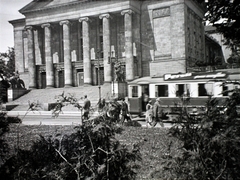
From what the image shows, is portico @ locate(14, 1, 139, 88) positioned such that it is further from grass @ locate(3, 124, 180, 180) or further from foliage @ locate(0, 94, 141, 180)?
foliage @ locate(0, 94, 141, 180)

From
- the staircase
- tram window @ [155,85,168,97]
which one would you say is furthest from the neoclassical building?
tram window @ [155,85,168,97]

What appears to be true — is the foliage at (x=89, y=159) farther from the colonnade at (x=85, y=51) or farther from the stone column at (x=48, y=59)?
the stone column at (x=48, y=59)

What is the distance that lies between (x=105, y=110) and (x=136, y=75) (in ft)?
114

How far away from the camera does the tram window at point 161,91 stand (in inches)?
709

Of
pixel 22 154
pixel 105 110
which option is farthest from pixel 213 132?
pixel 22 154

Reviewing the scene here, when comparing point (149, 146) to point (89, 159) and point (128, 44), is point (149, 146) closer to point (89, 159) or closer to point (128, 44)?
point (89, 159)

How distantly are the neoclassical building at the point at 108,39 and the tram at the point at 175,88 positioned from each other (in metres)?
15.3

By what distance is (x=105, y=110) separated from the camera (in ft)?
16.1

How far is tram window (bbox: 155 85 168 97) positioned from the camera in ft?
59.1

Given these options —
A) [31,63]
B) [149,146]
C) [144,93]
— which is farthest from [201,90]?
[31,63]

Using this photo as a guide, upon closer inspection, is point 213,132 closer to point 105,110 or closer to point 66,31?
point 105,110

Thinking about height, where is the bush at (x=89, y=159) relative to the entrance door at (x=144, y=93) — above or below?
below

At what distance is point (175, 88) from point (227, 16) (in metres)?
11.1

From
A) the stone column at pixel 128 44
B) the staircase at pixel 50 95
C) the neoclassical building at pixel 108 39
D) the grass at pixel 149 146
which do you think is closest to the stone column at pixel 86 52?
the neoclassical building at pixel 108 39
